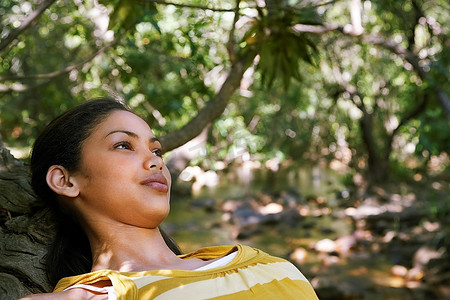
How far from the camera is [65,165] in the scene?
62.7 inches

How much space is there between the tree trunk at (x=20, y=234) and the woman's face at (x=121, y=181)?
18 centimetres

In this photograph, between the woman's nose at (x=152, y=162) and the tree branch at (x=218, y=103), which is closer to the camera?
the woman's nose at (x=152, y=162)

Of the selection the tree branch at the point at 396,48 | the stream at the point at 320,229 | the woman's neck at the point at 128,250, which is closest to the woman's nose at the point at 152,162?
the woman's neck at the point at 128,250

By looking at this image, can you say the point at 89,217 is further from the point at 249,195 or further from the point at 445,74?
the point at 249,195

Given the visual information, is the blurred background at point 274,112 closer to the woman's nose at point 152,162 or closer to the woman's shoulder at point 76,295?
the woman's nose at point 152,162

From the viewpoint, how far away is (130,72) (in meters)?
4.89

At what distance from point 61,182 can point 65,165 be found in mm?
48

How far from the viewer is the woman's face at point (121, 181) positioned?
1503 mm

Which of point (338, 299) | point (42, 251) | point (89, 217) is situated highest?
point (89, 217)

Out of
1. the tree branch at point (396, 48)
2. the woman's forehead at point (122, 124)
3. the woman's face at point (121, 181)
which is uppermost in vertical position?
the woman's forehead at point (122, 124)

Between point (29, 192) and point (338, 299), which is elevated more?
point (29, 192)

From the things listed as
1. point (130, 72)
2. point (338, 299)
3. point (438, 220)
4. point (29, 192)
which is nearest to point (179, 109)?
point (130, 72)

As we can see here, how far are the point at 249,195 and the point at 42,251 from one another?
826 cm

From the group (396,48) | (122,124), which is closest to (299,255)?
(396,48)
